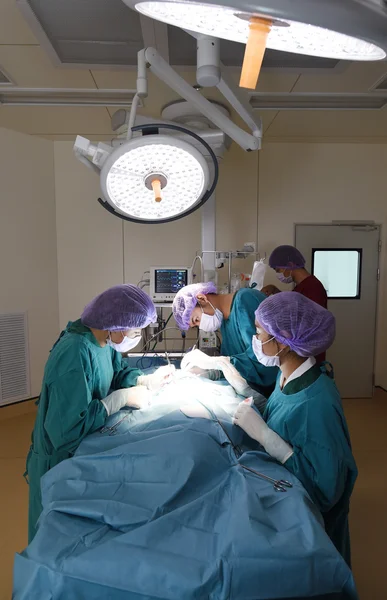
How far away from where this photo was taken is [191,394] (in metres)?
1.65

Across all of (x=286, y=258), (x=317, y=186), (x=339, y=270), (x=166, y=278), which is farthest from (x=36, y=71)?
(x=339, y=270)

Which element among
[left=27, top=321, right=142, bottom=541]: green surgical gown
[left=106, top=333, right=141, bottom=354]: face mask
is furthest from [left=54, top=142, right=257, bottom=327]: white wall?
[left=27, top=321, right=142, bottom=541]: green surgical gown

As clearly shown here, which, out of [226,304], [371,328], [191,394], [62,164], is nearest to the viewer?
[191,394]

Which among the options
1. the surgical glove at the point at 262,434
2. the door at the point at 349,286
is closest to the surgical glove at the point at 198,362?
the surgical glove at the point at 262,434

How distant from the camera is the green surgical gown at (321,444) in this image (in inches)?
47.0

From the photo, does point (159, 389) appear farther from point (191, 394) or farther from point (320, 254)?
point (320, 254)

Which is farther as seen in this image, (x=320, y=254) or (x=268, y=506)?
(x=320, y=254)

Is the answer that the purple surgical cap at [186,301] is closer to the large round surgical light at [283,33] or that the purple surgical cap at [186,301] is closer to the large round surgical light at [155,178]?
the large round surgical light at [155,178]

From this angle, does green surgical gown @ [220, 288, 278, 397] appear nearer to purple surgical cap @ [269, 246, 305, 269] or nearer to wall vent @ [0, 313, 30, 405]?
purple surgical cap @ [269, 246, 305, 269]

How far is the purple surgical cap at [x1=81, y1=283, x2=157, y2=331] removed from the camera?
1.60 m

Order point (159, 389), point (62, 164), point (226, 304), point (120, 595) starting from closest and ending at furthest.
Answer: point (120, 595) → point (159, 389) → point (226, 304) → point (62, 164)

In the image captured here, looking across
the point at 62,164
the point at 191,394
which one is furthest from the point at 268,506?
the point at 62,164

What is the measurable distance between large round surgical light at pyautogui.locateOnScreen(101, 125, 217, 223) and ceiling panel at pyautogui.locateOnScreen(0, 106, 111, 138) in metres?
2.09

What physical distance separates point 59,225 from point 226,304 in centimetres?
231
